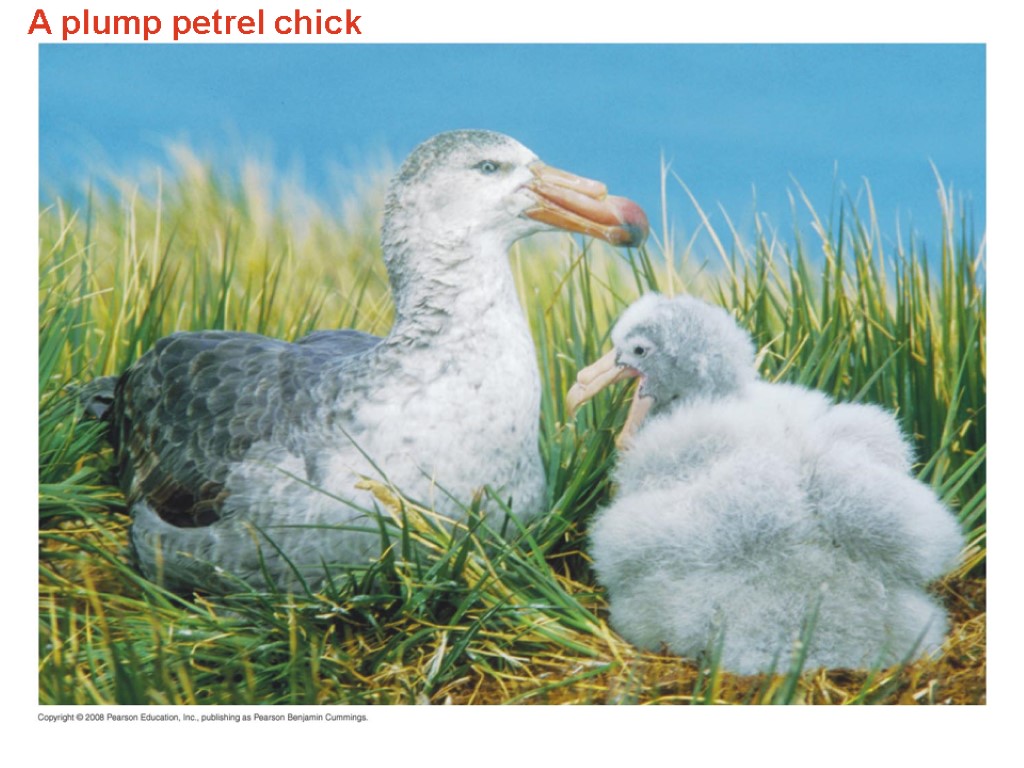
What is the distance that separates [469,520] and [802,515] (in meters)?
0.88

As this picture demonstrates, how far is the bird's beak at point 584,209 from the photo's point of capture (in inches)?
158

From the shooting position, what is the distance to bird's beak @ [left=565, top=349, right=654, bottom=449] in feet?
13.3

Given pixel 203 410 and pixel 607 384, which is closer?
pixel 607 384

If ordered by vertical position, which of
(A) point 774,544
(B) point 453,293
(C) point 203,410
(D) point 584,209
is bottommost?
(A) point 774,544

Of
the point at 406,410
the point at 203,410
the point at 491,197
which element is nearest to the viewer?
the point at 406,410

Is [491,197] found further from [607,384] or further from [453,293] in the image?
[607,384]

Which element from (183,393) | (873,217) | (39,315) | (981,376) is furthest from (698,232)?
(39,315)

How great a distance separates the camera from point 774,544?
11.8ft

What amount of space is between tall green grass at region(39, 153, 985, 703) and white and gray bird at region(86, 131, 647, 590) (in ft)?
0.37

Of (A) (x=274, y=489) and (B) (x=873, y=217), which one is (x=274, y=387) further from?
(B) (x=873, y=217)

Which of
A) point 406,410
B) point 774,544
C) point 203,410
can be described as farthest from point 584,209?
point 203,410

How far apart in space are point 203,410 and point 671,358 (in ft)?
4.70

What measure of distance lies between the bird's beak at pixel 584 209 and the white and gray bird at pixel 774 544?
57cm

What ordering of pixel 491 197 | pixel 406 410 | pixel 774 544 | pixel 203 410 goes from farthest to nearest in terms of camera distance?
pixel 203 410
pixel 491 197
pixel 406 410
pixel 774 544
